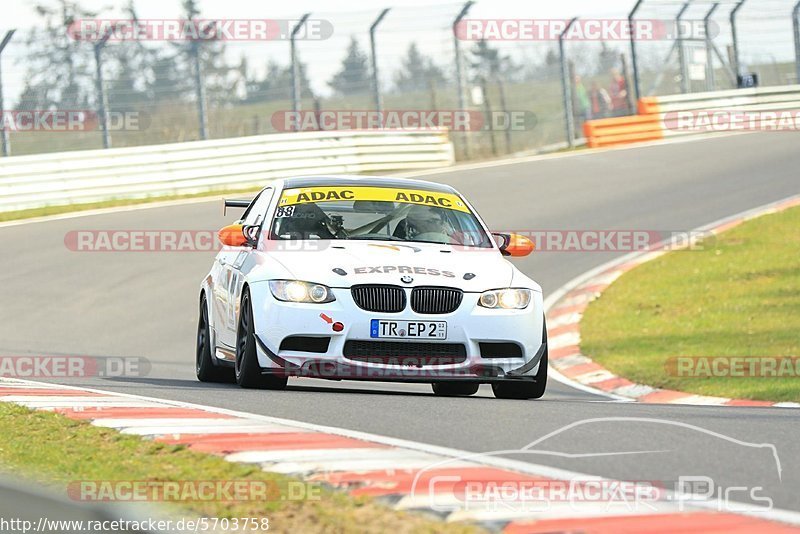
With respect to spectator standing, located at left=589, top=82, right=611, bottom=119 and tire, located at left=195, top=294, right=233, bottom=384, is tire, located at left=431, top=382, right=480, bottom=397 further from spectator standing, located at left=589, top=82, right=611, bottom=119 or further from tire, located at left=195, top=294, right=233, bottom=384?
spectator standing, located at left=589, top=82, right=611, bottom=119

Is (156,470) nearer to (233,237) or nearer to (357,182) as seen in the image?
(233,237)

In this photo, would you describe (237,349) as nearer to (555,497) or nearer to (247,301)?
(247,301)

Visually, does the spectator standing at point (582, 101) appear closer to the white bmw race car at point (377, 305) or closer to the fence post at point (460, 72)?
the fence post at point (460, 72)

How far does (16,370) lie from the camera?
12.0m

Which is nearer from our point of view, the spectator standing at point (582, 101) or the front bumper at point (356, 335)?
the front bumper at point (356, 335)

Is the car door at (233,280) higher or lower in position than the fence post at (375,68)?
lower

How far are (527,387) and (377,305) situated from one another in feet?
4.09

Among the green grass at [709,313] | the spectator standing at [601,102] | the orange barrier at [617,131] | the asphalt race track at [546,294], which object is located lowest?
the green grass at [709,313]

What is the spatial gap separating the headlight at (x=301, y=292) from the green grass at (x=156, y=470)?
1.61 m

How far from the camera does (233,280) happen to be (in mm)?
9125

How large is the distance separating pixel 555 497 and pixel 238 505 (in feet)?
3.56

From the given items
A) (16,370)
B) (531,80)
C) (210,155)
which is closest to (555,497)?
(16,370)

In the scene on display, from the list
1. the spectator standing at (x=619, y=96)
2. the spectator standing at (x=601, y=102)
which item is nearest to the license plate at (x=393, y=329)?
the spectator standing at (x=619, y=96)

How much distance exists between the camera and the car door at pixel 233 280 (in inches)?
352
